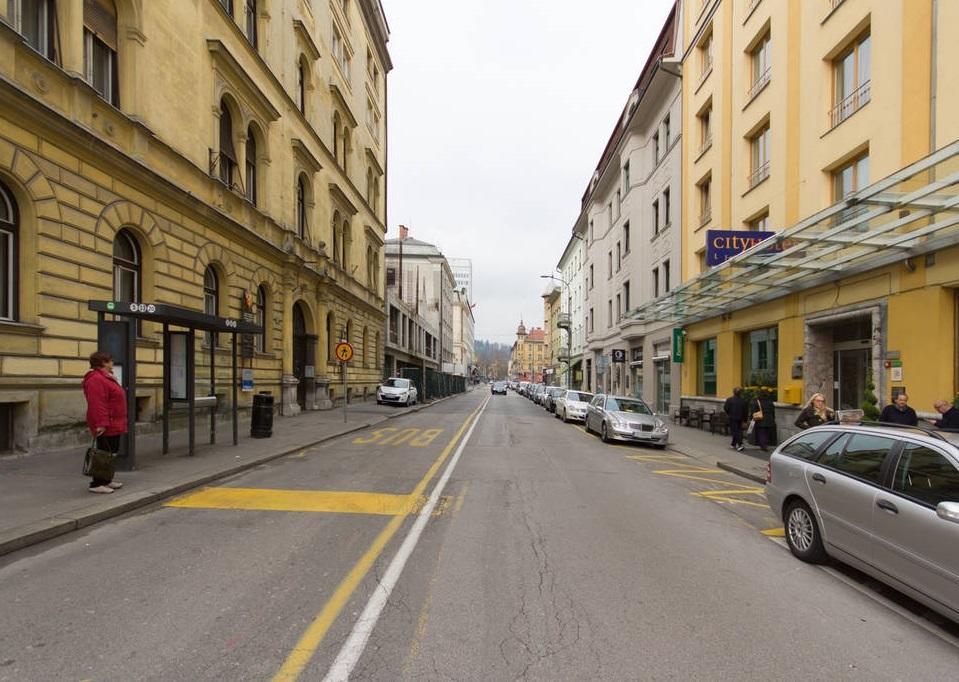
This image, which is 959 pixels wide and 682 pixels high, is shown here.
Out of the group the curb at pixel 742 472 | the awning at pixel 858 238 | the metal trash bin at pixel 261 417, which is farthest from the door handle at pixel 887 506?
the metal trash bin at pixel 261 417

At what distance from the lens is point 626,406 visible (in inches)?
688

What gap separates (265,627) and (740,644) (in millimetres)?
3115

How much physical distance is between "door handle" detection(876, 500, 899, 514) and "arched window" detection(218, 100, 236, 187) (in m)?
18.3

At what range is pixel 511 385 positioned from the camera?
384ft

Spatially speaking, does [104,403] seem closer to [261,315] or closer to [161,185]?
[161,185]

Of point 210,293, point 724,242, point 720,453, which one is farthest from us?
point 210,293

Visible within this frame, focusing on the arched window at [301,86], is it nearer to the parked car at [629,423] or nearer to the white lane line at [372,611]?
the parked car at [629,423]

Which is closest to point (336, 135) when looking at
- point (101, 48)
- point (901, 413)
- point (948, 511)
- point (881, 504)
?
point (101, 48)

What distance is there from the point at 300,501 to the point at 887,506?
6.44m

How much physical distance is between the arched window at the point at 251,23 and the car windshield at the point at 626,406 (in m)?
16.8

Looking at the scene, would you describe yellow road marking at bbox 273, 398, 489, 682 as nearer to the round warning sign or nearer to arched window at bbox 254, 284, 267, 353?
the round warning sign

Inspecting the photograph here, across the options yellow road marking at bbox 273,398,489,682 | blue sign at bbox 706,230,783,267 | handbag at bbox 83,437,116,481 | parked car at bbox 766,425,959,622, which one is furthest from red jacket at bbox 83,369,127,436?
blue sign at bbox 706,230,783,267

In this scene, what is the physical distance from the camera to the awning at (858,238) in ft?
26.8

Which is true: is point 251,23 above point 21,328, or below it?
above
